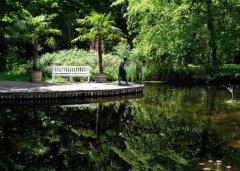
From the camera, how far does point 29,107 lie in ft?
45.5

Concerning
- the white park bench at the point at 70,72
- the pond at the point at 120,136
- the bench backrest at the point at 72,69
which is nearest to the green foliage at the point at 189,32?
the bench backrest at the point at 72,69

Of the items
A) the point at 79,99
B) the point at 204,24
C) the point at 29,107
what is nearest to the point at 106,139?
the point at 29,107

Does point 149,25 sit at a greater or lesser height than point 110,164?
greater

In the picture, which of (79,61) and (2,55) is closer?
(79,61)

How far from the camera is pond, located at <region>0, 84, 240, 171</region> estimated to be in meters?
7.19

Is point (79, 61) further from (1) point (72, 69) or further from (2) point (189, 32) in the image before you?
(2) point (189, 32)

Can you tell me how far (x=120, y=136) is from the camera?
9461mm

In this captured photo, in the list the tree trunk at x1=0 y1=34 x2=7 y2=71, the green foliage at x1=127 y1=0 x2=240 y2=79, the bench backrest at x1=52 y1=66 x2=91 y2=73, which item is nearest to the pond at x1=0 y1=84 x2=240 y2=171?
the bench backrest at x1=52 y1=66 x2=91 y2=73

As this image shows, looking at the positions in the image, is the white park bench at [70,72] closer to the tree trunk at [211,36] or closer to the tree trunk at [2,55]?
the tree trunk at [211,36]

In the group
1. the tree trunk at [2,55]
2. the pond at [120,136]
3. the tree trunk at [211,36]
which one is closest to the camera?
the pond at [120,136]

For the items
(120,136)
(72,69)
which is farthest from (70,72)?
(120,136)

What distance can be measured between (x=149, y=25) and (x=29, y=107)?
15.8m

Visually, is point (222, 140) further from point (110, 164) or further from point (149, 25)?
point (149, 25)

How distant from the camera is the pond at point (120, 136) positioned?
719 centimetres
